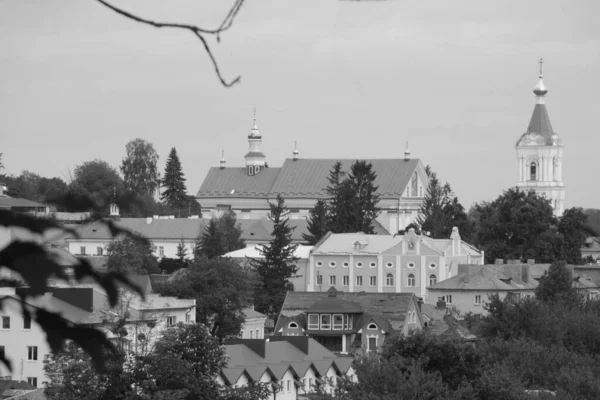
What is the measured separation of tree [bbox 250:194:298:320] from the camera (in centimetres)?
7269

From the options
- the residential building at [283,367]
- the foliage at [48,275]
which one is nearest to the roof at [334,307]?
the residential building at [283,367]

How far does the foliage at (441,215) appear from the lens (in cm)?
10056

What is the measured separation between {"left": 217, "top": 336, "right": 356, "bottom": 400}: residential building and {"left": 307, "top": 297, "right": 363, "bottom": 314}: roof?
11.5m

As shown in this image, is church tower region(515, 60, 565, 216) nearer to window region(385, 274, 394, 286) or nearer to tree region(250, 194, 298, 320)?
window region(385, 274, 394, 286)

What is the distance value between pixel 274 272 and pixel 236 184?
1689 inches

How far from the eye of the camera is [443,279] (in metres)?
81.1

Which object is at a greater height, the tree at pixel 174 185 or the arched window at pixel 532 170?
the arched window at pixel 532 170

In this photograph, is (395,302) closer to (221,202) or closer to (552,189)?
(221,202)

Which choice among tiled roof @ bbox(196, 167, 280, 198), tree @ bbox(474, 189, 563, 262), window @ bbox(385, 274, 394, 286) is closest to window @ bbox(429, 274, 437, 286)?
window @ bbox(385, 274, 394, 286)

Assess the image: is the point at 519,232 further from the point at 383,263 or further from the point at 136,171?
the point at 136,171

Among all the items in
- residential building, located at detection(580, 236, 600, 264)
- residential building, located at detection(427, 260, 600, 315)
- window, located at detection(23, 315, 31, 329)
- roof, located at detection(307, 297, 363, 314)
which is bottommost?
roof, located at detection(307, 297, 363, 314)

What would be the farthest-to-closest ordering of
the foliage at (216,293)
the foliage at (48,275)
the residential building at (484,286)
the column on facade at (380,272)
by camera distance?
the column on facade at (380,272) → the residential building at (484,286) → the foliage at (216,293) → the foliage at (48,275)

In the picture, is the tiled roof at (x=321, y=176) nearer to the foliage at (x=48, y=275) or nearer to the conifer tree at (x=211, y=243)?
the conifer tree at (x=211, y=243)

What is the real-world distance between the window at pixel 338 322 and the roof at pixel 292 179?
183 ft
